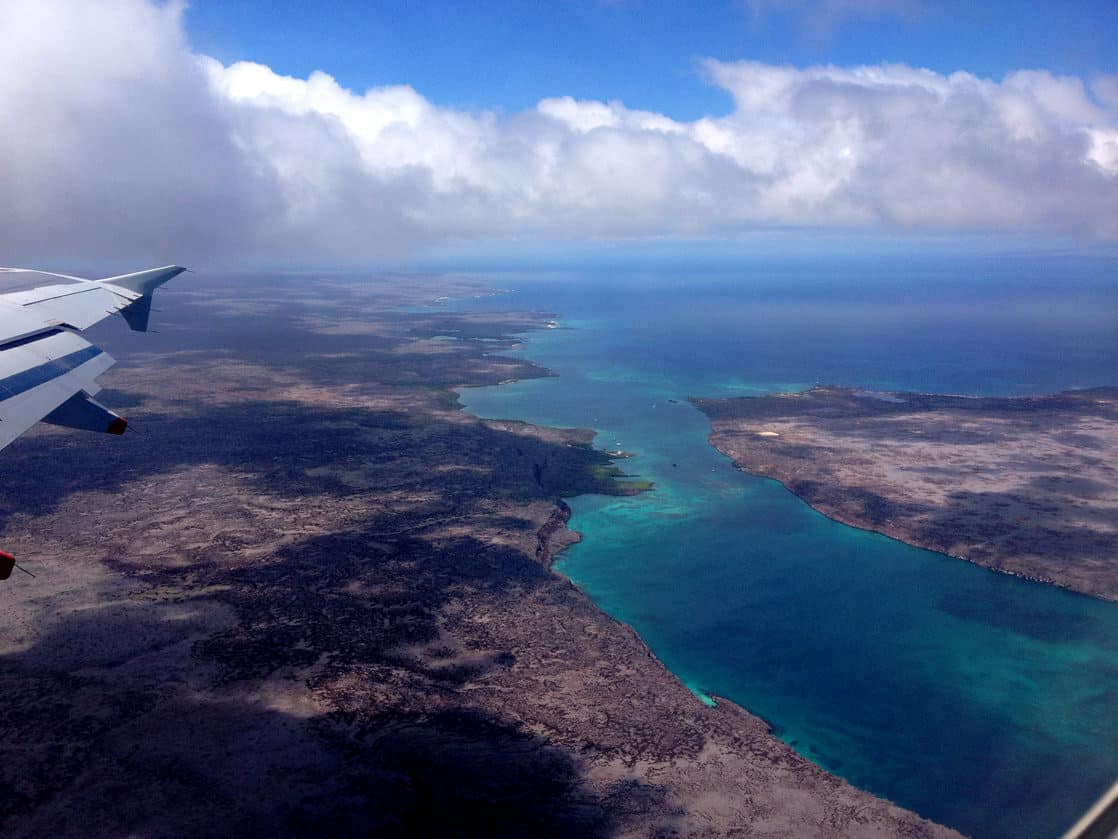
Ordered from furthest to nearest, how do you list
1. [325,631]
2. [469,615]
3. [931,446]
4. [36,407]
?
[931,446] → [469,615] → [325,631] → [36,407]

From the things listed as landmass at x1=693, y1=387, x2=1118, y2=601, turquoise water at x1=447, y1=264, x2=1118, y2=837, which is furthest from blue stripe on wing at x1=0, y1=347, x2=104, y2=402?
landmass at x1=693, y1=387, x2=1118, y2=601

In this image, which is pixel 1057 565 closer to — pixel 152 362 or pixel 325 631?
pixel 325 631

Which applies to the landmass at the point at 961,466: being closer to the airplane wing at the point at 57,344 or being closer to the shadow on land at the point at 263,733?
the shadow on land at the point at 263,733

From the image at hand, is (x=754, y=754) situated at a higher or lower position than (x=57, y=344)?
lower

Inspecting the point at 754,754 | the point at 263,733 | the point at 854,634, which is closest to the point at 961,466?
the point at 854,634

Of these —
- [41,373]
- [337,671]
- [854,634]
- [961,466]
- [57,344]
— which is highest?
[57,344]

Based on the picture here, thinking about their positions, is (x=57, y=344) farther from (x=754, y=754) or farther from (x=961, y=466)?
(x=961, y=466)

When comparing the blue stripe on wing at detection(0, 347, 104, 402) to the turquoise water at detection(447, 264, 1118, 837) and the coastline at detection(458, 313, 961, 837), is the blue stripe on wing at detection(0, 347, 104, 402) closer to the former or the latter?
the coastline at detection(458, 313, 961, 837)

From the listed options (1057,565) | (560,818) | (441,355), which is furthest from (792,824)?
(441,355)
